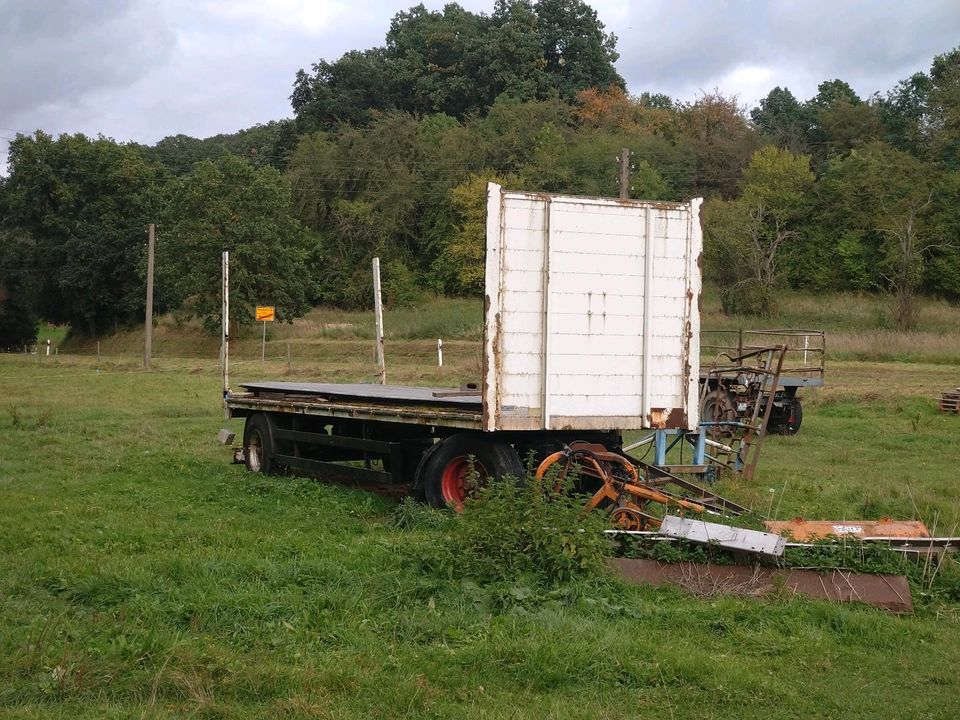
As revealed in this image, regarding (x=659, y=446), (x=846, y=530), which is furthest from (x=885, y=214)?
(x=846, y=530)

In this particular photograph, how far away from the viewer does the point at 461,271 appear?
210 ft

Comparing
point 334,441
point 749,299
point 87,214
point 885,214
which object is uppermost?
point 87,214

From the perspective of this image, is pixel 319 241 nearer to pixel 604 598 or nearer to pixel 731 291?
pixel 731 291

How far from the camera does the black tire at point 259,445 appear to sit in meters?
13.3

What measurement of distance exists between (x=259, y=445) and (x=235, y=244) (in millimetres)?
47345

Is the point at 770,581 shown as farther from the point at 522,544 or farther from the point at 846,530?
the point at 522,544

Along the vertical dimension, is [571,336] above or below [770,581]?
above

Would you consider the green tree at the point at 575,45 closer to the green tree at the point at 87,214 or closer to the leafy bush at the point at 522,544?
the green tree at the point at 87,214

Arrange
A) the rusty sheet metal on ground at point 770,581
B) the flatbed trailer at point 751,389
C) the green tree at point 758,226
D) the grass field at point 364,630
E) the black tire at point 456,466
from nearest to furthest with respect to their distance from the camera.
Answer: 1. the grass field at point 364,630
2. the rusty sheet metal on ground at point 770,581
3. the black tire at point 456,466
4. the flatbed trailer at point 751,389
5. the green tree at point 758,226

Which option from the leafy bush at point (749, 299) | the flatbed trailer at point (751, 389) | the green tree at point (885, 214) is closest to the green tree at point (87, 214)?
the leafy bush at point (749, 299)

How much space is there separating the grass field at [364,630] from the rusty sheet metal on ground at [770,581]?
0.57ft

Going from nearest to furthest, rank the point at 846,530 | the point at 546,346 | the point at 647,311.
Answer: the point at 846,530 → the point at 546,346 → the point at 647,311

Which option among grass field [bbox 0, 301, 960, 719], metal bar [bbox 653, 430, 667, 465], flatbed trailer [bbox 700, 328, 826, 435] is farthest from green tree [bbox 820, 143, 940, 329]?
grass field [bbox 0, 301, 960, 719]

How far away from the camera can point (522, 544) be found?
23.9ft
